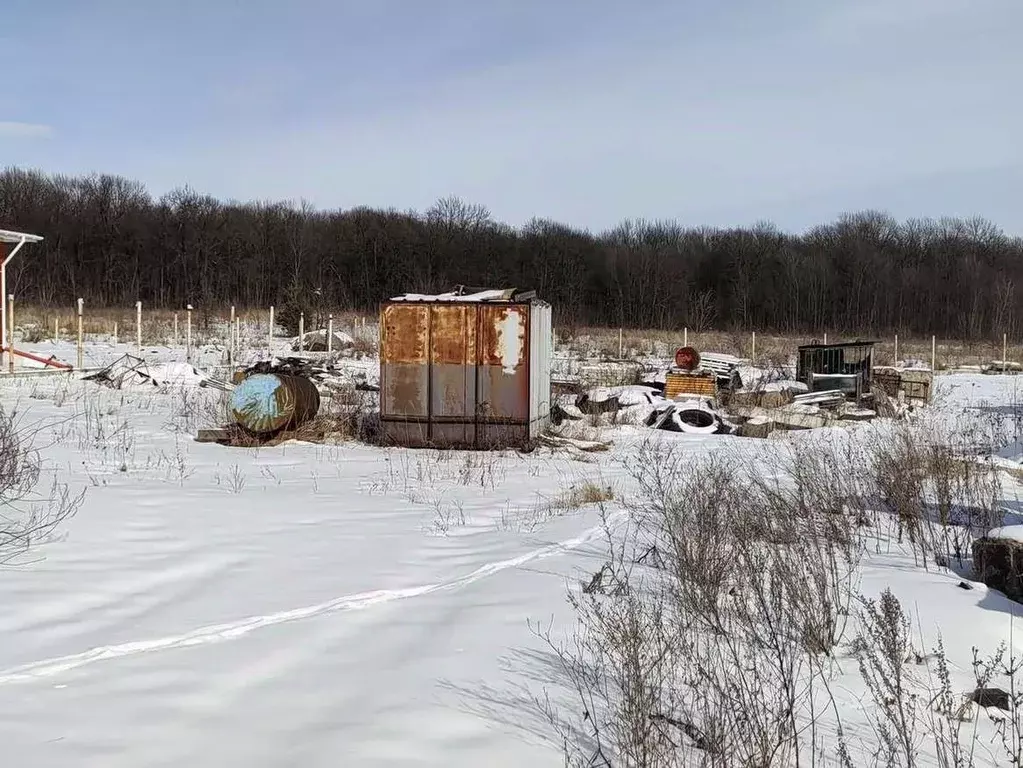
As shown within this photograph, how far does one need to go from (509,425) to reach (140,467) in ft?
16.5

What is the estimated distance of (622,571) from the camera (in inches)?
220

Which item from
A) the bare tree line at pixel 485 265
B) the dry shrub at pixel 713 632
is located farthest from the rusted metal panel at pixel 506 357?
the bare tree line at pixel 485 265

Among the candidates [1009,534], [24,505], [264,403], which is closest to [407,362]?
[264,403]

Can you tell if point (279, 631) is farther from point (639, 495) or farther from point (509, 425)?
point (509, 425)

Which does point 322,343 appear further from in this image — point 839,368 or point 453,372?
point 453,372

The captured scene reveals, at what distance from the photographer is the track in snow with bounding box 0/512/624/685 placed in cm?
372

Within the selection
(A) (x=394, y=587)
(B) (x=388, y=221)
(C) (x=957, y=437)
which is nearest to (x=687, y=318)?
(B) (x=388, y=221)

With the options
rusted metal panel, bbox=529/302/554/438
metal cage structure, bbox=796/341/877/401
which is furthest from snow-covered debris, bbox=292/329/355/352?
rusted metal panel, bbox=529/302/554/438

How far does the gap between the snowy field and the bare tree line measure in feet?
149

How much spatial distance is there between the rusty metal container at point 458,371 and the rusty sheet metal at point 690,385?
6380mm

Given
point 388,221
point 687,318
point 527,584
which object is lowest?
point 527,584

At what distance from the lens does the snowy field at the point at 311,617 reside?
10.5 ft

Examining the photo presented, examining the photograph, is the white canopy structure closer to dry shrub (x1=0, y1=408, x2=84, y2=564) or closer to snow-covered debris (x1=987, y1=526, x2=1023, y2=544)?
dry shrub (x1=0, y1=408, x2=84, y2=564)

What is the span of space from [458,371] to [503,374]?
67 centimetres
